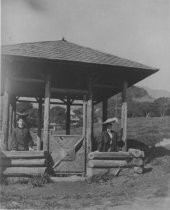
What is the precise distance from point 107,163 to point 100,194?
2701 mm

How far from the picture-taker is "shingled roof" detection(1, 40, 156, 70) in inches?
444

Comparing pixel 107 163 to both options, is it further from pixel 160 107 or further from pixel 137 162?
pixel 160 107

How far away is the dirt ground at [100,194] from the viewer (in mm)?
7184

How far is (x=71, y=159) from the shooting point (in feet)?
37.4

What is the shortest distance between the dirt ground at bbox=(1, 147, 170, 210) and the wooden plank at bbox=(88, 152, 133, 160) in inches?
17.6

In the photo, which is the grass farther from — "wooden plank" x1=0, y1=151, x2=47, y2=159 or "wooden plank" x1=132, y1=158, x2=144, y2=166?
"wooden plank" x1=0, y1=151, x2=47, y2=159

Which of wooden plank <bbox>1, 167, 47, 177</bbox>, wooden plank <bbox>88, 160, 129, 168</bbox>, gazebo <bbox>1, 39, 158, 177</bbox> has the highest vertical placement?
gazebo <bbox>1, 39, 158, 177</bbox>

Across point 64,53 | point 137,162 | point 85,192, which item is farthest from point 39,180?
point 64,53

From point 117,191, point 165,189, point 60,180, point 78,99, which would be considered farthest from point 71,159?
point 78,99

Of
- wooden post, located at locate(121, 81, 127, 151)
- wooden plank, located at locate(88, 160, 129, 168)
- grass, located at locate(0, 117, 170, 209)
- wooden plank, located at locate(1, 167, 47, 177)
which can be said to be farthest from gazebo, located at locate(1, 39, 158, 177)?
grass, located at locate(0, 117, 170, 209)

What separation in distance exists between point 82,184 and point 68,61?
3.88 metres

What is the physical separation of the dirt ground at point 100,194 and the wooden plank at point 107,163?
0.23 meters

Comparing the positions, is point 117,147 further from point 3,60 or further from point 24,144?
point 3,60

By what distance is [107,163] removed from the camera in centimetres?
1102
